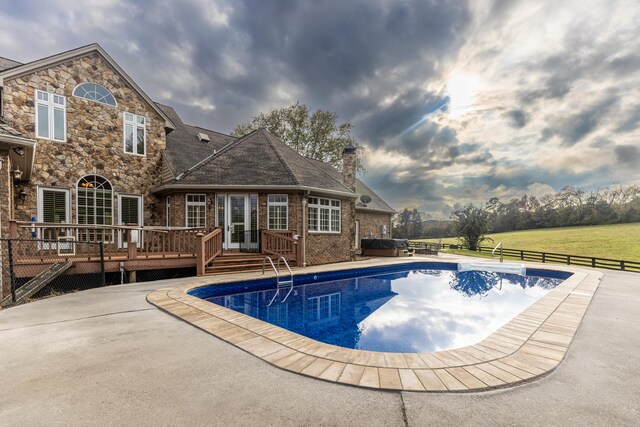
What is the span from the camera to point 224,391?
2.48 metres

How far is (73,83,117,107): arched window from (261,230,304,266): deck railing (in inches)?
333

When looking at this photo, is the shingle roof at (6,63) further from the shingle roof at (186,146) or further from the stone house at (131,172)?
the shingle roof at (186,146)

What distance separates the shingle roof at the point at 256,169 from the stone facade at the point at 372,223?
6353mm

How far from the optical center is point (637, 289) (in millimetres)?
7828

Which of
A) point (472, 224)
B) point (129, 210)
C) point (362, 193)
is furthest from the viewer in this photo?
point (472, 224)

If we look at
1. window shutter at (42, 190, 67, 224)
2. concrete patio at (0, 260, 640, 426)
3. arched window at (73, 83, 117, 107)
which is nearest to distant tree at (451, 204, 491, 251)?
concrete patio at (0, 260, 640, 426)

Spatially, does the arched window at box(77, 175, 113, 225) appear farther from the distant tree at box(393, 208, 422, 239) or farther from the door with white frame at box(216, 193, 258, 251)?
the distant tree at box(393, 208, 422, 239)

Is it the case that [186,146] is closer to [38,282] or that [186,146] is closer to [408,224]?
[38,282]

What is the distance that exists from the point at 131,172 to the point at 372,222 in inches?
600

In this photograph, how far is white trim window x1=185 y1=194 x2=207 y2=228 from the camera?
11352 millimetres

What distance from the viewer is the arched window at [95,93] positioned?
34.8 feet

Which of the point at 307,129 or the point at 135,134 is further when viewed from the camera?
the point at 307,129

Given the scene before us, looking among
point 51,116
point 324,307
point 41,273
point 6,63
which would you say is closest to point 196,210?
point 41,273

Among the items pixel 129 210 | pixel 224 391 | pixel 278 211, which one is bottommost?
pixel 224 391
